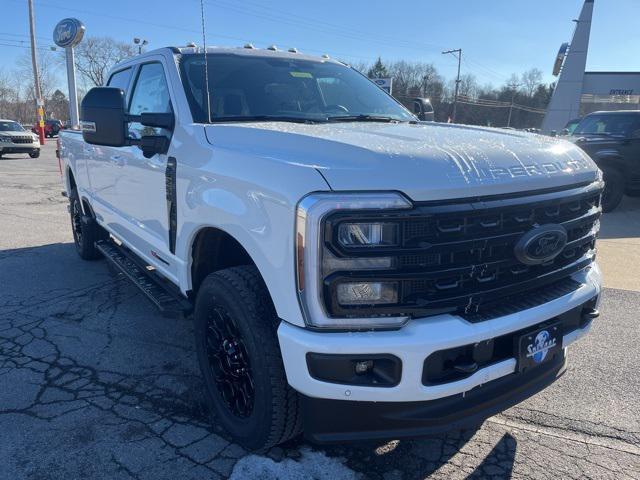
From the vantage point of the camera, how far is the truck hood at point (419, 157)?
1969 mm

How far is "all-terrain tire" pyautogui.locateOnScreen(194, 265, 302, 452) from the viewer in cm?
222

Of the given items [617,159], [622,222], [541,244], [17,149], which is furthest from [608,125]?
[17,149]

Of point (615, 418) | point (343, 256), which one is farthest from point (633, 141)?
point (343, 256)

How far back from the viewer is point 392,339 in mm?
1917

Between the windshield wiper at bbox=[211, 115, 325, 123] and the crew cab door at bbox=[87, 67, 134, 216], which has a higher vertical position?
the windshield wiper at bbox=[211, 115, 325, 123]

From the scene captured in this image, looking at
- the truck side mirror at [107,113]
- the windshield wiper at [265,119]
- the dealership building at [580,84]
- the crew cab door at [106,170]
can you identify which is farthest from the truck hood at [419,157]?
the dealership building at [580,84]

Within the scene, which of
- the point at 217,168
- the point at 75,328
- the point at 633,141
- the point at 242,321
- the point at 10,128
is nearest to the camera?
the point at 242,321

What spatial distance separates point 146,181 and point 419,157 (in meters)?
2.16

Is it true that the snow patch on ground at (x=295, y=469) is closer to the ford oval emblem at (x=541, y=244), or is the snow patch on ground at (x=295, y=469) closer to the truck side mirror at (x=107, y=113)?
the ford oval emblem at (x=541, y=244)

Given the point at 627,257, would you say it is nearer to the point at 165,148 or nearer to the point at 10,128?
the point at 165,148

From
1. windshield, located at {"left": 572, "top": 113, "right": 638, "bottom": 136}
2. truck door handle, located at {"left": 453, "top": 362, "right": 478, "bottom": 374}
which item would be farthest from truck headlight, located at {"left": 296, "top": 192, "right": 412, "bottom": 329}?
windshield, located at {"left": 572, "top": 113, "right": 638, "bottom": 136}

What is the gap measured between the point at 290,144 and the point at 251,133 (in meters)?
0.33

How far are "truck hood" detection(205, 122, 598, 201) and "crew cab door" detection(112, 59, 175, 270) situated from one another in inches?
28.0

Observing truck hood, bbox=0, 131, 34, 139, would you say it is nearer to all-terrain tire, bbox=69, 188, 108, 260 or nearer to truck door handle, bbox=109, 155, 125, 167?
all-terrain tire, bbox=69, 188, 108, 260
